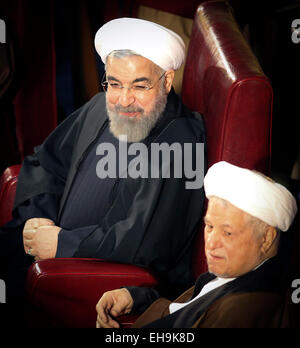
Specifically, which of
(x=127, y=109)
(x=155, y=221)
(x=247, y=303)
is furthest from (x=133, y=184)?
(x=247, y=303)

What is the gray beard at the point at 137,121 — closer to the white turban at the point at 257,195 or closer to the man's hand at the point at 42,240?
the man's hand at the point at 42,240

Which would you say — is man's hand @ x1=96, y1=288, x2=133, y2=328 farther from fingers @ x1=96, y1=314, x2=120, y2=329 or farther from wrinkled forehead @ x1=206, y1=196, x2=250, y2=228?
wrinkled forehead @ x1=206, y1=196, x2=250, y2=228

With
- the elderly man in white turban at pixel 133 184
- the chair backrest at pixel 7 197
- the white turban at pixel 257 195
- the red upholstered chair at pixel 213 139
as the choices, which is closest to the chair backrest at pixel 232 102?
the red upholstered chair at pixel 213 139

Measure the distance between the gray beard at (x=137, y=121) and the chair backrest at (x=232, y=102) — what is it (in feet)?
0.56

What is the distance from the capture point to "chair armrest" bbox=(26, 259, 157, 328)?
1901 millimetres

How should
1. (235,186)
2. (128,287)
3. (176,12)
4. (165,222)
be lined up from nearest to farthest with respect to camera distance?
(235,186) → (128,287) → (165,222) → (176,12)

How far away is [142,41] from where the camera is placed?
1.95 m

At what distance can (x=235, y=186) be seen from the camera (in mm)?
1519

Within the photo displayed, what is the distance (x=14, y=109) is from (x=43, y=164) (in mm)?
933

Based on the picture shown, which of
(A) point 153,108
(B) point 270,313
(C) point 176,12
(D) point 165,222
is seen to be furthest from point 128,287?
(C) point 176,12

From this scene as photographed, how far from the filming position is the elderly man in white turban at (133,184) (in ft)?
6.50

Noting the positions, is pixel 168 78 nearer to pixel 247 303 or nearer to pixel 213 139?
pixel 213 139

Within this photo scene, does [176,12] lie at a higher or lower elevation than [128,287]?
higher

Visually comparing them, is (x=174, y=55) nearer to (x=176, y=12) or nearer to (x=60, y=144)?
(x=60, y=144)
